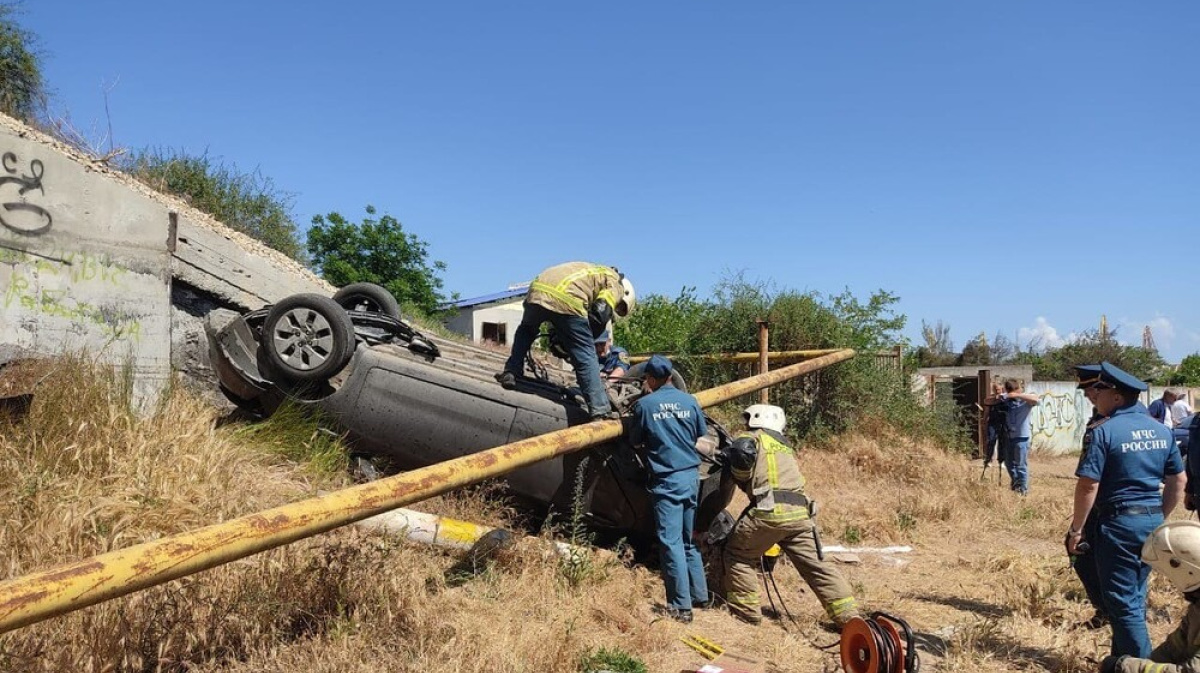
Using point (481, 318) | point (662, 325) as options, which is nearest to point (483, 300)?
point (481, 318)

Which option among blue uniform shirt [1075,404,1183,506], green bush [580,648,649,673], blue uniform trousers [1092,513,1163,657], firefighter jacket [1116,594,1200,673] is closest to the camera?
firefighter jacket [1116,594,1200,673]

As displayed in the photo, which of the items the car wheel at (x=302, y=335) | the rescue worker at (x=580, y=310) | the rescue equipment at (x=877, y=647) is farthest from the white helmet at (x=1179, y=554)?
the car wheel at (x=302, y=335)

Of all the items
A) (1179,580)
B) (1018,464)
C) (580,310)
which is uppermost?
(580,310)

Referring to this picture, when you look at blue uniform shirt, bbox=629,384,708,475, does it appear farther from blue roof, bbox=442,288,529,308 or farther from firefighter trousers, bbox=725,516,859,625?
blue roof, bbox=442,288,529,308

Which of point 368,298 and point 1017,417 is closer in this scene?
point 368,298

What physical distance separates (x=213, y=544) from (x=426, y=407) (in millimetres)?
2910

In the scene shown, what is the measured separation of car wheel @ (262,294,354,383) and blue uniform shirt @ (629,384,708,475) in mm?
2143

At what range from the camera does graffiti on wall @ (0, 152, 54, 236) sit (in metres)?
5.98

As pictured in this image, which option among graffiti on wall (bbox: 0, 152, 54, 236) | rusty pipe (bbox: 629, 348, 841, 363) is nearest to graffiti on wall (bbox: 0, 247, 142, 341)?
graffiti on wall (bbox: 0, 152, 54, 236)

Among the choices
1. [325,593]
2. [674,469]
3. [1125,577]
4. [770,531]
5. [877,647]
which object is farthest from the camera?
[674,469]

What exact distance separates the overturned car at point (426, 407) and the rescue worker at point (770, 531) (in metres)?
0.61

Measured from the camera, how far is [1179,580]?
3014 mm

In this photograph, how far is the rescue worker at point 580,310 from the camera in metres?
5.33

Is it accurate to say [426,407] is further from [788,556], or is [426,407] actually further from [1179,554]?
[1179,554]
